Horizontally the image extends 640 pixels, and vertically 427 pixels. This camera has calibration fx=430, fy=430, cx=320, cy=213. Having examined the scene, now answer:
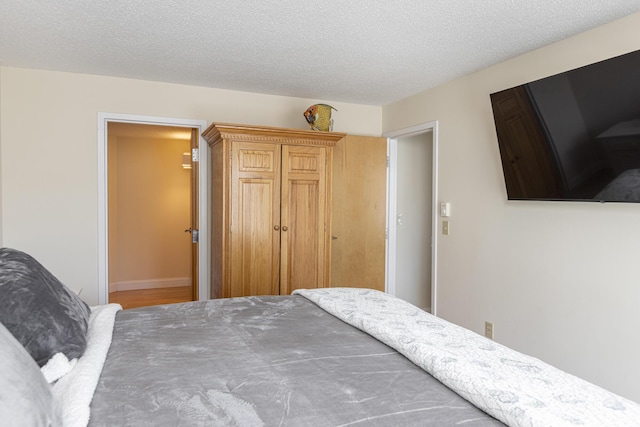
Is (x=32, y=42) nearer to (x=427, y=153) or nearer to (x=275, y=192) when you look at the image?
(x=275, y=192)

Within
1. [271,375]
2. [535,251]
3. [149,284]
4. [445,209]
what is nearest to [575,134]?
[535,251]

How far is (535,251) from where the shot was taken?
2.88 m

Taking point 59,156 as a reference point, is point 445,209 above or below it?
below

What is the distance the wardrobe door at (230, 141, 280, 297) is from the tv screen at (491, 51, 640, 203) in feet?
5.79

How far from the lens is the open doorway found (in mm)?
5750

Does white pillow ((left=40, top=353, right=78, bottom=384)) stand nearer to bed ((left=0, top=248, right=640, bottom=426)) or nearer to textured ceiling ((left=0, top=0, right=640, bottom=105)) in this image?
bed ((left=0, top=248, right=640, bottom=426))

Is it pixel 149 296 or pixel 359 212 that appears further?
pixel 149 296

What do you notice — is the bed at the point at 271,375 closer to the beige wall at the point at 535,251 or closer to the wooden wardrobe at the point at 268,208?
the beige wall at the point at 535,251

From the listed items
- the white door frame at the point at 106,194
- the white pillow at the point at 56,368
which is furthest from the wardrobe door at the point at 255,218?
the white pillow at the point at 56,368

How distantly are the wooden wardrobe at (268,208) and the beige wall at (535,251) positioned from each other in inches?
40.8

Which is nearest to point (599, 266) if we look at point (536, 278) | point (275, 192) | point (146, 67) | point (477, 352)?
point (536, 278)

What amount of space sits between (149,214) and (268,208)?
10.3ft

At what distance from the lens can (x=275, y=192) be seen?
3.56 metres

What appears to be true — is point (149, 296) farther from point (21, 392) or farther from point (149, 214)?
point (21, 392)
